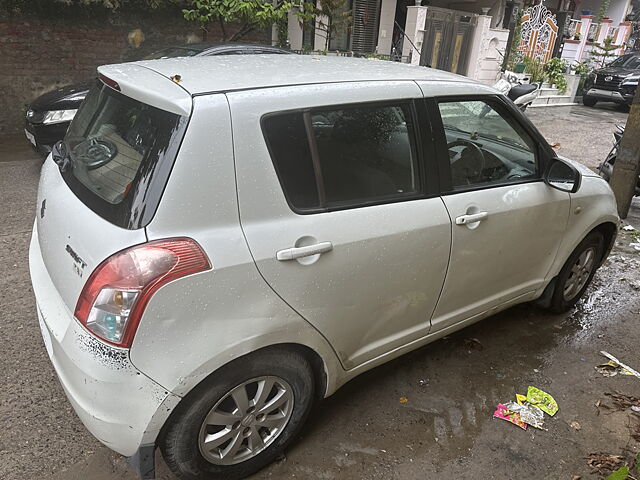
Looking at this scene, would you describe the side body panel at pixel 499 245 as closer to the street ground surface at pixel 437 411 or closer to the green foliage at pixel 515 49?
the street ground surface at pixel 437 411

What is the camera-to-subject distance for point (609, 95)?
1484 cm

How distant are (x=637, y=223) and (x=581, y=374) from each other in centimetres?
369

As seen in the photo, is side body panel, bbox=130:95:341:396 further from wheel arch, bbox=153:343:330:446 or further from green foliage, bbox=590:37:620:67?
green foliage, bbox=590:37:620:67

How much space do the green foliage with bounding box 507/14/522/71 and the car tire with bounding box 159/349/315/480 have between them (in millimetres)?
15558

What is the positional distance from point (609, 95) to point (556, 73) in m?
1.80

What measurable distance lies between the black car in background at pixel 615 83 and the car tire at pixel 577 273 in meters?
13.0

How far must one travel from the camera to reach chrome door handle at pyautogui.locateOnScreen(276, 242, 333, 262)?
191 cm

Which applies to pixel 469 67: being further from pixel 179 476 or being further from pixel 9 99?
pixel 179 476

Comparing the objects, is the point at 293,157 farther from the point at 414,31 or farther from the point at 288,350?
the point at 414,31

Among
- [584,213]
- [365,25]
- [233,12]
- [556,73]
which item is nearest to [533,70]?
[556,73]

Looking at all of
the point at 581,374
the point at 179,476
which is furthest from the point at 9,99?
the point at 581,374

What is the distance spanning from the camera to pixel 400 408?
8.98 ft

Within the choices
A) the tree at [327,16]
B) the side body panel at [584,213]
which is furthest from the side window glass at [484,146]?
the tree at [327,16]

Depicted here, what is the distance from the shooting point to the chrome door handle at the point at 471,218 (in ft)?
8.12
